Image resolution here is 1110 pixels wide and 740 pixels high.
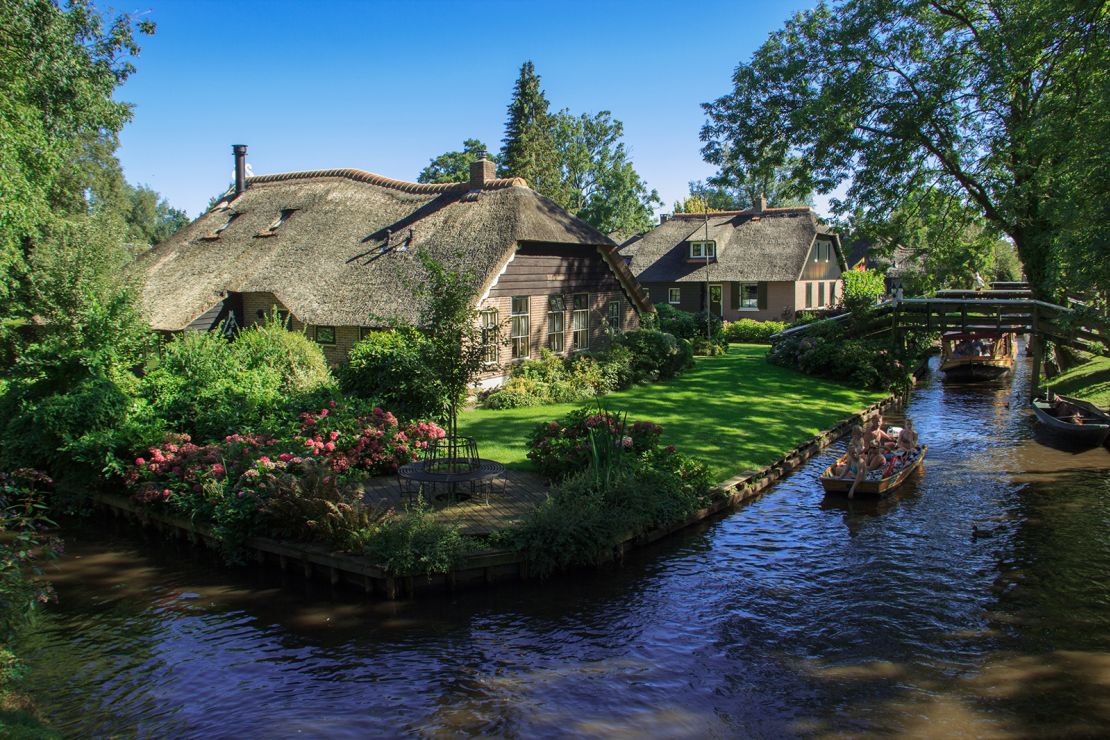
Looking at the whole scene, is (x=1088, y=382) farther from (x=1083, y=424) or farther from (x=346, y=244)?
(x=346, y=244)

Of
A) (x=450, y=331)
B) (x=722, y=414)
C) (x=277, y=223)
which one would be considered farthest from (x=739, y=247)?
(x=450, y=331)

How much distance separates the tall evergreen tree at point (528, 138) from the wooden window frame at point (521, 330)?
3157cm

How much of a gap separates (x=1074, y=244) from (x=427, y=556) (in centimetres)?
1251

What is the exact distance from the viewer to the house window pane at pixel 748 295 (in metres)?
45.2

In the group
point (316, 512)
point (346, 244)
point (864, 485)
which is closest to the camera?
point (316, 512)

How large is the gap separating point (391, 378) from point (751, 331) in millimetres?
26213

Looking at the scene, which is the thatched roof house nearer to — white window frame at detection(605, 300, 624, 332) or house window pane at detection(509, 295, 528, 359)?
white window frame at detection(605, 300, 624, 332)

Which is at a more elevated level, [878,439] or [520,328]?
[520,328]

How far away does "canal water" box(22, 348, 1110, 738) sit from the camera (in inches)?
339

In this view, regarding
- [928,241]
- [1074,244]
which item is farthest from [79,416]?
[928,241]

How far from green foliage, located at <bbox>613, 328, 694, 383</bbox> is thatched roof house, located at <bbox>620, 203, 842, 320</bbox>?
1644 centimetres

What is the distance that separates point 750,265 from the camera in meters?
44.5

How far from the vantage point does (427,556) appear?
11.3 m

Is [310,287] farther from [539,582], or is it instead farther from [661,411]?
[539,582]
